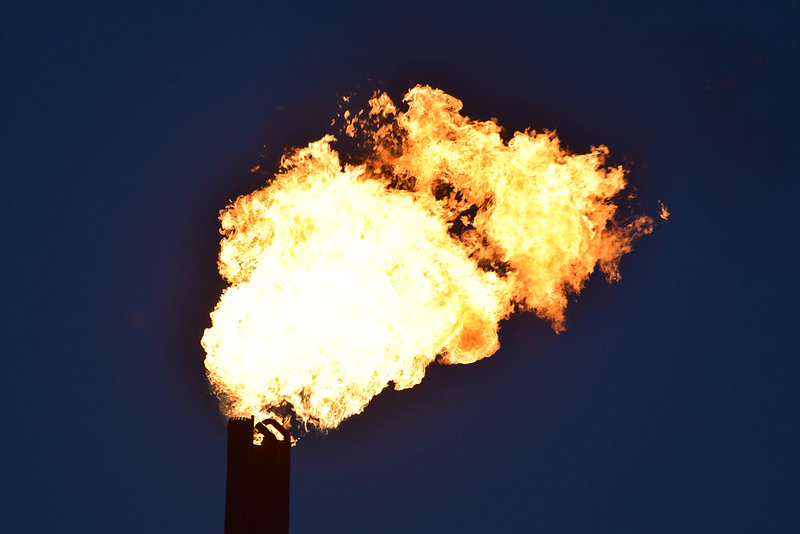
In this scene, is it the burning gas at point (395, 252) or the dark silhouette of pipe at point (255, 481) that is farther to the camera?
the burning gas at point (395, 252)

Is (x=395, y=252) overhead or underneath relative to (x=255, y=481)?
overhead

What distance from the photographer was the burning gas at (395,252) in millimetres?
14016

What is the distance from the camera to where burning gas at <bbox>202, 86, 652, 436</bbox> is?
14016mm

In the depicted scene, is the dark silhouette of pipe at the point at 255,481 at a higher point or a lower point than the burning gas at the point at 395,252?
lower

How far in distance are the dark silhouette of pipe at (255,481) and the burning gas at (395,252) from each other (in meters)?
0.87

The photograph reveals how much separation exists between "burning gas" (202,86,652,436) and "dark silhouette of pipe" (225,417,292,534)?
87cm

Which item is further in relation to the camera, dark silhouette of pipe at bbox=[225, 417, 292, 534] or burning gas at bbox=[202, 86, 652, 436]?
burning gas at bbox=[202, 86, 652, 436]

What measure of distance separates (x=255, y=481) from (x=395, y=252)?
13.2 ft

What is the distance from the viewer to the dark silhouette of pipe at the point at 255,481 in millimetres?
12688

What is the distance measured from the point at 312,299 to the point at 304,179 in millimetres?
2036

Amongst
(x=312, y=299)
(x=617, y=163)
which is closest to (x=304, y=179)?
(x=312, y=299)

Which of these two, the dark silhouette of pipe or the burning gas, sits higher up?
the burning gas

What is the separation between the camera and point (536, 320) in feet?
60.0

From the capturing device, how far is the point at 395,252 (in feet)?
48.4
